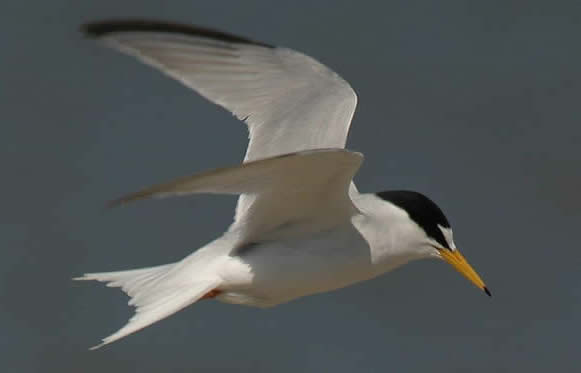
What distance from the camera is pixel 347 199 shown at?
194 inches

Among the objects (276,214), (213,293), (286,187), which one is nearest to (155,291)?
(213,293)

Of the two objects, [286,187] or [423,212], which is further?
[423,212]

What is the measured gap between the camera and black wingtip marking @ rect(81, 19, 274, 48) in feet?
15.1

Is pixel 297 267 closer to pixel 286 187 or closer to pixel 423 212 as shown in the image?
pixel 286 187

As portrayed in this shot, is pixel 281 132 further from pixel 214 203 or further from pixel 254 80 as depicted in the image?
pixel 214 203

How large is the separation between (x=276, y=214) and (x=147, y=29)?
727 millimetres

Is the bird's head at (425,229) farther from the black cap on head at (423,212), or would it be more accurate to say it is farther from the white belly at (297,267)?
the white belly at (297,267)

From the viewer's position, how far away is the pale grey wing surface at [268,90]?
5.20 metres

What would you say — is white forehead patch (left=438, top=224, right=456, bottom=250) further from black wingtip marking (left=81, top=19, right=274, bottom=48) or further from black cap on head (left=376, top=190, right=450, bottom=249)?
black wingtip marking (left=81, top=19, right=274, bottom=48)

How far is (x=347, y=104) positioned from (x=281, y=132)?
0.25 m

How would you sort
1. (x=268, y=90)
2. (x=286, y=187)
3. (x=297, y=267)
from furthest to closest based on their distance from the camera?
(x=268, y=90) < (x=297, y=267) < (x=286, y=187)

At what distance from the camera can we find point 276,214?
16.5 feet

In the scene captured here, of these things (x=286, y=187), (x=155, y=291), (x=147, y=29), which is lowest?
(x=155, y=291)

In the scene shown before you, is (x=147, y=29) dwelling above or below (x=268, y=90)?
above
